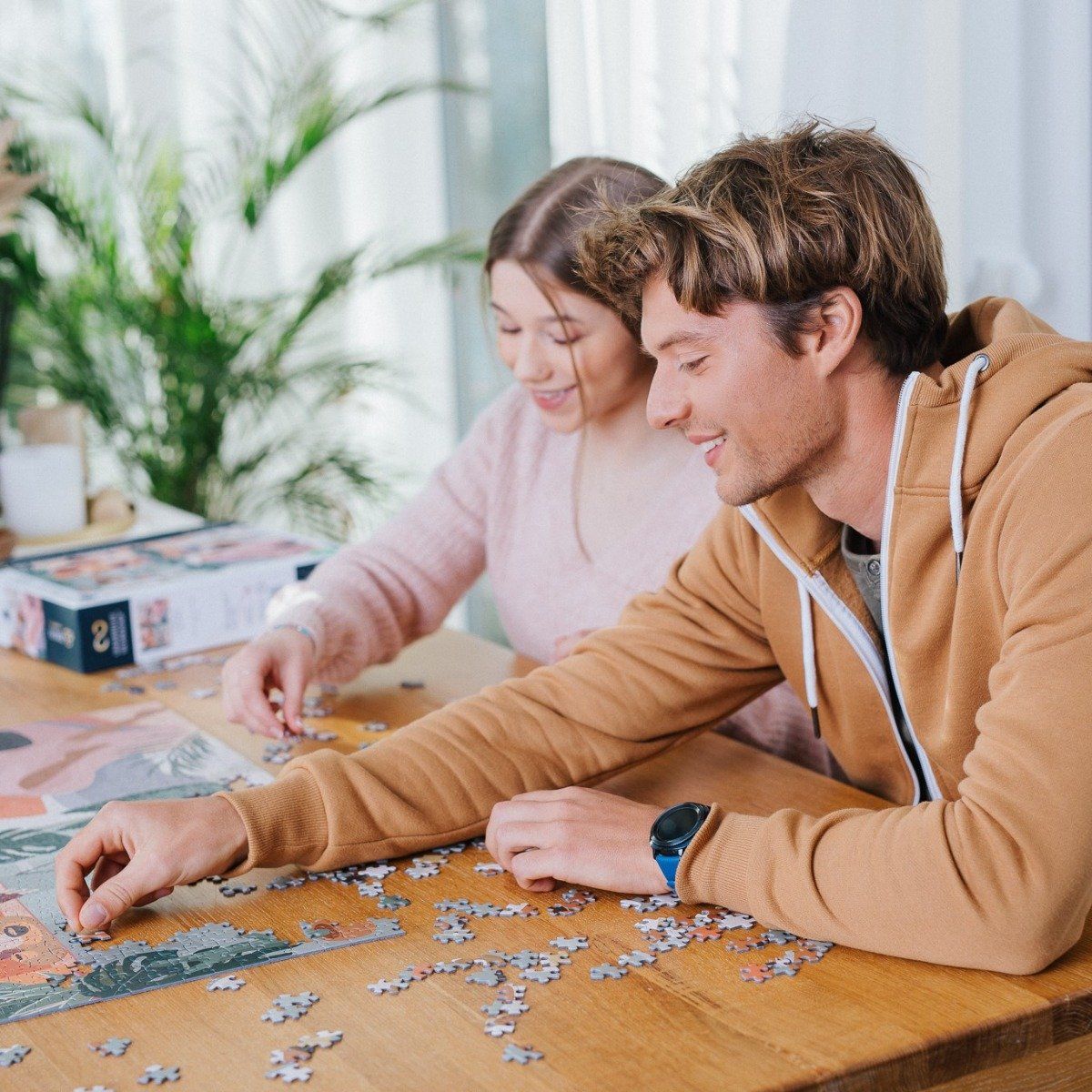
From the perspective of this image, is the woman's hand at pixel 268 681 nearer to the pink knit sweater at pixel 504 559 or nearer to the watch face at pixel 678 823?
the pink knit sweater at pixel 504 559

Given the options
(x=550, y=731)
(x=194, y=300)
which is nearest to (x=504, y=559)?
(x=550, y=731)

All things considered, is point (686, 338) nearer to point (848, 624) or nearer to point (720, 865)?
point (848, 624)

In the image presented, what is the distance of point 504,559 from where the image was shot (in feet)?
8.68

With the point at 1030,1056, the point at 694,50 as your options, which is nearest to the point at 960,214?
the point at 694,50

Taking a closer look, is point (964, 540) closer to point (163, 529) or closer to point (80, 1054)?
point (80, 1054)

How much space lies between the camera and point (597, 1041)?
1239mm

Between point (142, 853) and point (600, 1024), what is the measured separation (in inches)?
21.6

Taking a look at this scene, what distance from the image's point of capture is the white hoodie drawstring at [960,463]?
150cm

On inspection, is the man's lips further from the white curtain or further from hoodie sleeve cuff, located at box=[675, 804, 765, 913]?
the white curtain

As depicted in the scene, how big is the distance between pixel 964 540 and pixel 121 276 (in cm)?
313

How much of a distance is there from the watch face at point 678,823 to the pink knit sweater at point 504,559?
67 cm

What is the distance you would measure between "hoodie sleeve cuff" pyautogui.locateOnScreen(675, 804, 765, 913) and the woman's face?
1035mm

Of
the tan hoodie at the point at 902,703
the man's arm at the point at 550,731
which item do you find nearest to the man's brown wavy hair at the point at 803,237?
the tan hoodie at the point at 902,703

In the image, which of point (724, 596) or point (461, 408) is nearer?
point (724, 596)
